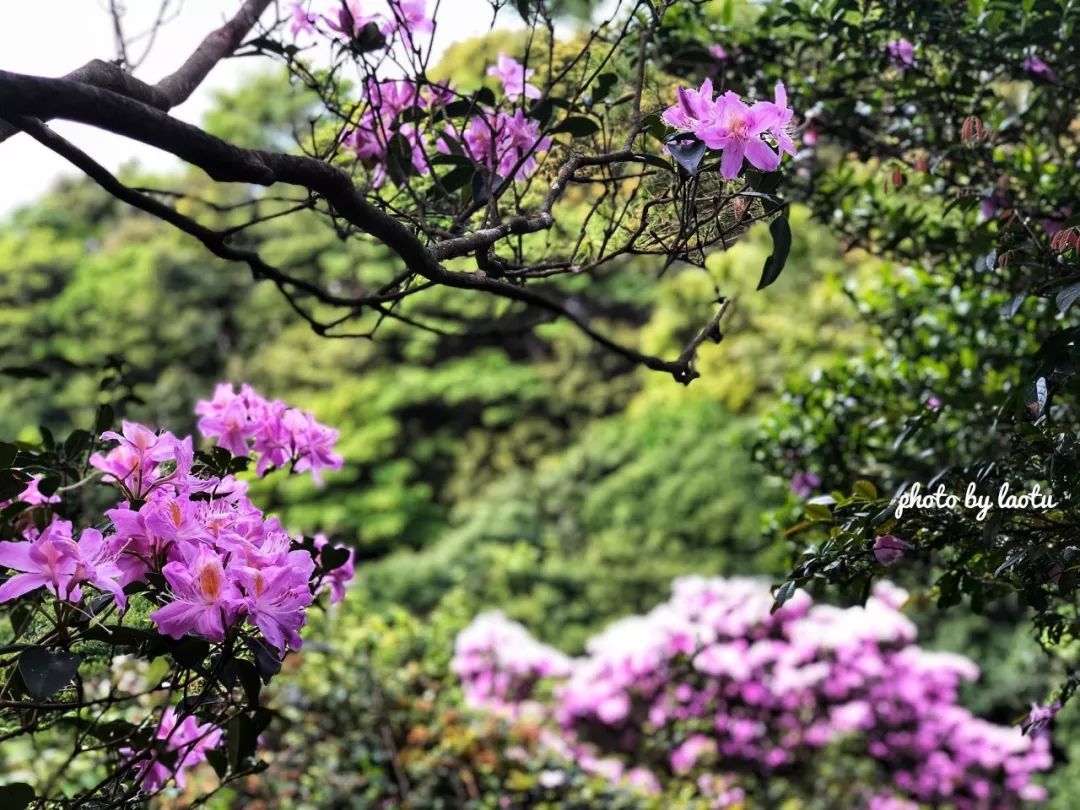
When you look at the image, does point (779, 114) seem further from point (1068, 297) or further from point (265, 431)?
point (265, 431)

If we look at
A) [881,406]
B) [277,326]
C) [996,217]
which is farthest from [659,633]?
[277,326]

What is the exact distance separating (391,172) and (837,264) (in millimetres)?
6011

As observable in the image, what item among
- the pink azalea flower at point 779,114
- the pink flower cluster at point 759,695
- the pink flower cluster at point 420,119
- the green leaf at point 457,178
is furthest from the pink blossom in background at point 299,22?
the pink flower cluster at point 759,695

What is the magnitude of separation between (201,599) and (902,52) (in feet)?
4.24

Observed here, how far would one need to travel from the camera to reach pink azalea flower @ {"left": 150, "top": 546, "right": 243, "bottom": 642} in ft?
2.39

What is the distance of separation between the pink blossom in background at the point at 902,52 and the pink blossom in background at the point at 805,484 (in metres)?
0.74

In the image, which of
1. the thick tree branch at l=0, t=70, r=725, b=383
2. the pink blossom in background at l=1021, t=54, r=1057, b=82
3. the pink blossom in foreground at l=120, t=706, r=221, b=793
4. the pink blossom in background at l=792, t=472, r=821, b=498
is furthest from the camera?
the pink blossom in background at l=792, t=472, r=821, b=498

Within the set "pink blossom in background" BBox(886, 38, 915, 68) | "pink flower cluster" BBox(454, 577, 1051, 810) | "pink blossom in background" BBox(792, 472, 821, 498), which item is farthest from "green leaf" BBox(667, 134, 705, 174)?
"pink flower cluster" BBox(454, 577, 1051, 810)

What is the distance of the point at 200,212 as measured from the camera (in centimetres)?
1061

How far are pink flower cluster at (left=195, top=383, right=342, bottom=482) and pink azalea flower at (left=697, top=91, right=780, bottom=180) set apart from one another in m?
0.59

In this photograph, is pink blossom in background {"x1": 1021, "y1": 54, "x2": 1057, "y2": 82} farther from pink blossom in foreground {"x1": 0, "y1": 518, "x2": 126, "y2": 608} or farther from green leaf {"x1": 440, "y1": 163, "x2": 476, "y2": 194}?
pink blossom in foreground {"x1": 0, "y1": 518, "x2": 126, "y2": 608}

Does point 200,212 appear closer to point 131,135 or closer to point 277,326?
point 277,326

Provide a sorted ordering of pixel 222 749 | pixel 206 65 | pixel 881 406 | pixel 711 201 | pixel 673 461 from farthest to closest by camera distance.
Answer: pixel 673 461 → pixel 881 406 → pixel 206 65 → pixel 222 749 → pixel 711 201

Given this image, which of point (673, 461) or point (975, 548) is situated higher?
point (673, 461)
